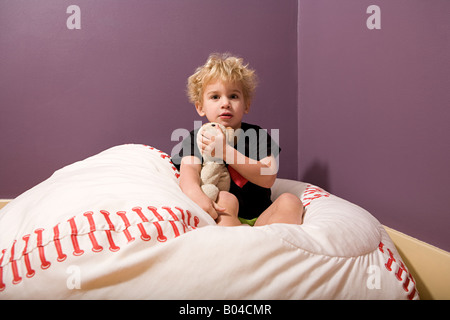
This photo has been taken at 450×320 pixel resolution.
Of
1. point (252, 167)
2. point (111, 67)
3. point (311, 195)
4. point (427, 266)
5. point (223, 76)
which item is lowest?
point (427, 266)

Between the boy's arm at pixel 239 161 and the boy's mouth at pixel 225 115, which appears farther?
the boy's mouth at pixel 225 115

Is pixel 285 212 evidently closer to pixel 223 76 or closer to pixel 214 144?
pixel 214 144

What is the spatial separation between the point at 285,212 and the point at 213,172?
0.25 meters

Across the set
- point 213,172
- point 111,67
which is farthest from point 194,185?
point 111,67

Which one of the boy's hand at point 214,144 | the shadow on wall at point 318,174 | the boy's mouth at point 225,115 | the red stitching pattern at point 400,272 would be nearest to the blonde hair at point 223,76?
the boy's mouth at point 225,115

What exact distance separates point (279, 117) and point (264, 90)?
0.16 meters

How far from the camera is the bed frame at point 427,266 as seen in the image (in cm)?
67

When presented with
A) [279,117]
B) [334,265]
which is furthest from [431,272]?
[279,117]

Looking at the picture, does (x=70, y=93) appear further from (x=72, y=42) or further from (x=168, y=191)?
(x=168, y=191)

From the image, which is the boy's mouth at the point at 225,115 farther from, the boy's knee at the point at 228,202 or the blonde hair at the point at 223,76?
the boy's knee at the point at 228,202

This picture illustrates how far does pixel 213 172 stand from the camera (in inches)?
33.7

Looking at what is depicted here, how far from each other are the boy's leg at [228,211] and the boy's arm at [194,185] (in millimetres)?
18

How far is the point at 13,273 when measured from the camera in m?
0.45

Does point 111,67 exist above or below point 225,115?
above
